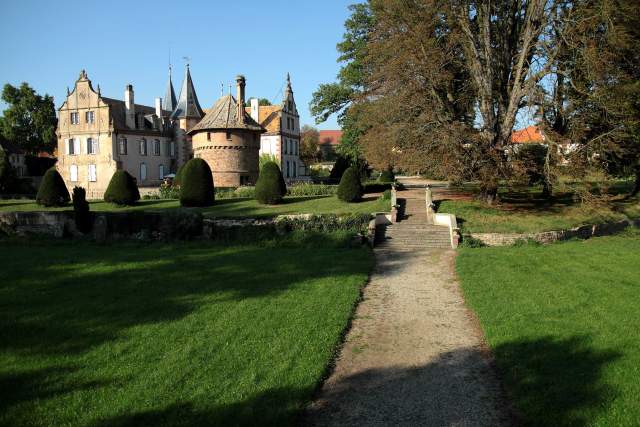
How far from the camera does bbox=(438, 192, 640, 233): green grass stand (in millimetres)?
18672

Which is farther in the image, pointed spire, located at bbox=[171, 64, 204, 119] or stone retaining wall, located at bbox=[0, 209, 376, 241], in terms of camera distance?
pointed spire, located at bbox=[171, 64, 204, 119]

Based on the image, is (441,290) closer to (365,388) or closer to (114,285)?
(365,388)

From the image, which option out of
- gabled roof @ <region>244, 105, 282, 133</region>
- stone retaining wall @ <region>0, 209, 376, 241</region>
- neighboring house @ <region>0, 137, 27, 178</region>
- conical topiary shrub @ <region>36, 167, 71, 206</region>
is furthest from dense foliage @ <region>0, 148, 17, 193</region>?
gabled roof @ <region>244, 105, 282, 133</region>

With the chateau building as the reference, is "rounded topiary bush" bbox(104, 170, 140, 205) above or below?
below

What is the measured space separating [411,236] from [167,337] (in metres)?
12.4

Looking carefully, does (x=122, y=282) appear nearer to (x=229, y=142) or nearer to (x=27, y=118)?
(x=229, y=142)

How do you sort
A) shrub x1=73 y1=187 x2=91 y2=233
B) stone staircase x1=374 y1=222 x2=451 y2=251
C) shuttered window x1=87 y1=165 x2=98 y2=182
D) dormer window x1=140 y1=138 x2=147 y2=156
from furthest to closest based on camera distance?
1. dormer window x1=140 y1=138 x2=147 y2=156
2. shuttered window x1=87 y1=165 x2=98 y2=182
3. shrub x1=73 y1=187 x2=91 y2=233
4. stone staircase x1=374 y1=222 x2=451 y2=251

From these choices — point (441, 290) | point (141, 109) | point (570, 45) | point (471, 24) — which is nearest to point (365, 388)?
point (441, 290)

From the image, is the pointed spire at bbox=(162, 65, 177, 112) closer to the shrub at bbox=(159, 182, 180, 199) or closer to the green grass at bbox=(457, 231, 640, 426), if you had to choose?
the shrub at bbox=(159, 182, 180, 199)

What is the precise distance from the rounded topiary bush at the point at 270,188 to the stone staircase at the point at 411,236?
805cm

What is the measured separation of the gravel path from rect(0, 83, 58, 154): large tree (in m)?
57.5

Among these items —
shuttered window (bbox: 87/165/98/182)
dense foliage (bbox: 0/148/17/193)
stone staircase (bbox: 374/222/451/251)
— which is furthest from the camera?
shuttered window (bbox: 87/165/98/182)

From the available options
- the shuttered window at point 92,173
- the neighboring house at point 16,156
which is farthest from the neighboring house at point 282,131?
the neighboring house at point 16,156

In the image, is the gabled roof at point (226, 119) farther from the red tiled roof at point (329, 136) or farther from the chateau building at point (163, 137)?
the red tiled roof at point (329, 136)
